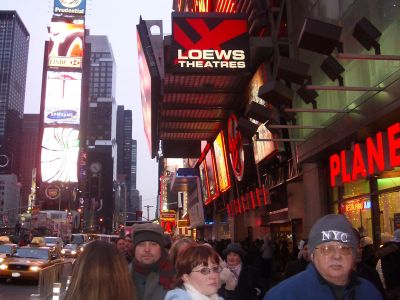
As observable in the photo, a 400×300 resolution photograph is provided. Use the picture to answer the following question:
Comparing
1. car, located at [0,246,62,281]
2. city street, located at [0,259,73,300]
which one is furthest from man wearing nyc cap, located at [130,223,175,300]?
car, located at [0,246,62,281]

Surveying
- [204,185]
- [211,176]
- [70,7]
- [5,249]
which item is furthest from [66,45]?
[5,249]

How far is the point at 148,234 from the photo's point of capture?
193 inches

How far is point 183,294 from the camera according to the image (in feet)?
11.2

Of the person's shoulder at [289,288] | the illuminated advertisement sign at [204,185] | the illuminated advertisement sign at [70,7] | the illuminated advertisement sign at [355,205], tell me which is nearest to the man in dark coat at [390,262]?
the person's shoulder at [289,288]

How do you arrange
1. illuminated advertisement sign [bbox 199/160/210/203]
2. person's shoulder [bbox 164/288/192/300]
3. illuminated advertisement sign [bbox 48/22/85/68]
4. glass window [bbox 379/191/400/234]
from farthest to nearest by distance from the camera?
1. illuminated advertisement sign [bbox 48/22/85/68]
2. illuminated advertisement sign [bbox 199/160/210/203]
3. glass window [bbox 379/191/400/234]
4. person's shoulder [bbox 164/288/192/300]

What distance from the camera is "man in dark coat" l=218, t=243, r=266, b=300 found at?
6155 mm

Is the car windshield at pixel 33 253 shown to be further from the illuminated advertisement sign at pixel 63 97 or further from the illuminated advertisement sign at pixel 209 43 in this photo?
the illuminated advertisement sign at pixel 63 97

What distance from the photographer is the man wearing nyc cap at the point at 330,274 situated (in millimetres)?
3094

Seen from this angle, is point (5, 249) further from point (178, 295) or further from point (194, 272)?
point (178, 295)

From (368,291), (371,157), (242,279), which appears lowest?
(242,279)

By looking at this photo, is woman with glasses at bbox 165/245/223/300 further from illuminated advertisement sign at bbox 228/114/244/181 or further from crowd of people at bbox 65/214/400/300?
illuminated advertisement sign at bbox 228/114/244/181

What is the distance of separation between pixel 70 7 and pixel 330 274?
419ft

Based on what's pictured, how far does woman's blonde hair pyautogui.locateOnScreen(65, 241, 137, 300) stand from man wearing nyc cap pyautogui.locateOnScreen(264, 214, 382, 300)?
92 cm

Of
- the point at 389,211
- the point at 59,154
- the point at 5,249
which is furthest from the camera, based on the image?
the point at 59,154
